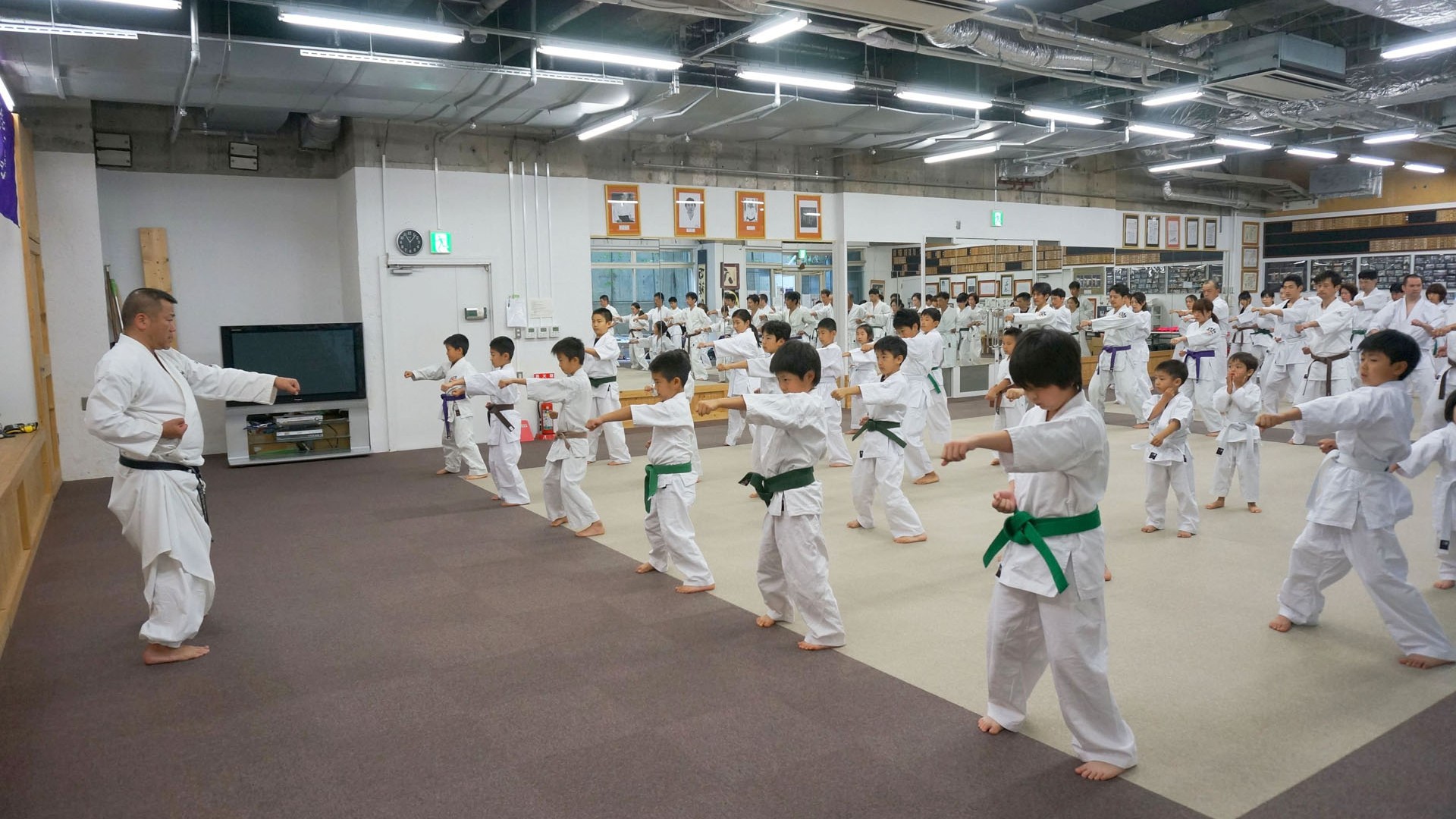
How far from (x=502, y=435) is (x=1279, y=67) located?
7.27 metres

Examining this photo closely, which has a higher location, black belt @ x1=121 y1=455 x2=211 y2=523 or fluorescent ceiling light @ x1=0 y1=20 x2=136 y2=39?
fluorescent ceiling light @ x1=0 y1=20 x2=136 y2=39

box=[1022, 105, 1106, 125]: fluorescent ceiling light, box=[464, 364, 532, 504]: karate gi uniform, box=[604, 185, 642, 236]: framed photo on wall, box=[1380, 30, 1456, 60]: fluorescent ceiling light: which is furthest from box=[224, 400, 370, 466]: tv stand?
box=[1380, 30, 1456, 60]: fluorescent ceiling light

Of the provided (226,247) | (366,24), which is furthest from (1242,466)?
(226,247)

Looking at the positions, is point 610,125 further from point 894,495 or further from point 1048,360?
point 1048,360

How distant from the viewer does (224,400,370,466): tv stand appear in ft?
28.7

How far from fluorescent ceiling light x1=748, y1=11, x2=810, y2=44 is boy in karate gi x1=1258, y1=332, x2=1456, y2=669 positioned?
14.1 ft

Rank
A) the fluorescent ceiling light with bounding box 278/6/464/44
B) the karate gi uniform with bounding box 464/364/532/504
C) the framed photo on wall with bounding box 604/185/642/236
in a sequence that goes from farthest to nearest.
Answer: the framed photo on wall with bounding box 604/185/642/236 → the karate gi uniform with bounding box 464/364/532/504 → the fluorescent ceiling light with bounding box 278/6/464/44

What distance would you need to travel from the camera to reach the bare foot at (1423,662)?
326 centimetres

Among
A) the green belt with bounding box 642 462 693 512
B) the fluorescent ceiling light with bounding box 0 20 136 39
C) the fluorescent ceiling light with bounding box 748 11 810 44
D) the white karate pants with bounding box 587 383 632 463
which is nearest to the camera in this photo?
the green belt with bounding box 642 462 693 512

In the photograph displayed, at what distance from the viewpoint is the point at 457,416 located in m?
7.77

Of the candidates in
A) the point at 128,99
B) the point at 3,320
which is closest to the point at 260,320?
the point at 128,99

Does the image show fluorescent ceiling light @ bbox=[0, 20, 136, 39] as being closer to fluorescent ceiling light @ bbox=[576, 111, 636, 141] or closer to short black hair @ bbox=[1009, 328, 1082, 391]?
fluorescent ceiling light @ bbox=[576, 111, 636, 141]

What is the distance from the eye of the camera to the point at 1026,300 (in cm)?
1098

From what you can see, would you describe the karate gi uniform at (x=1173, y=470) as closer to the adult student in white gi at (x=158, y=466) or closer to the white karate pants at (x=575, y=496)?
the white karate pants at (x=575, y=496)
